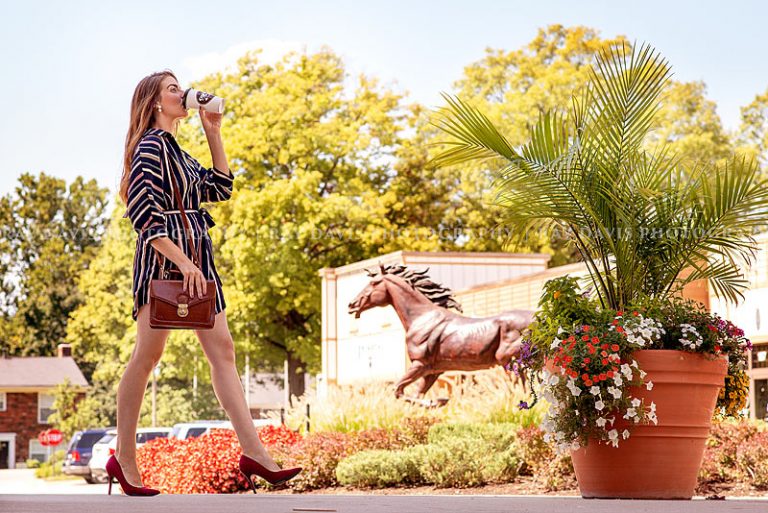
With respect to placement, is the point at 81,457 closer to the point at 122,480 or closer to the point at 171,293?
the point at 122,480

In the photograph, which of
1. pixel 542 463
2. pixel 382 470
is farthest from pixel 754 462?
pixel 382 470

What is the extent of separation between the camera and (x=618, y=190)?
30.3 feet

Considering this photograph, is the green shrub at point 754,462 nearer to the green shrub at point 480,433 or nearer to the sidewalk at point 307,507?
the green shrub at point 480,433

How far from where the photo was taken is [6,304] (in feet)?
254

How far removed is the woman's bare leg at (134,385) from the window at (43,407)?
67.2m

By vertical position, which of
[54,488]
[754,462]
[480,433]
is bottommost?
[54,488]

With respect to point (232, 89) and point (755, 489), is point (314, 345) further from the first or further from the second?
point (755, 489)

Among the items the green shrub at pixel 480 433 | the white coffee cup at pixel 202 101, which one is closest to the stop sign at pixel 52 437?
the green shrub at pixel 480 433

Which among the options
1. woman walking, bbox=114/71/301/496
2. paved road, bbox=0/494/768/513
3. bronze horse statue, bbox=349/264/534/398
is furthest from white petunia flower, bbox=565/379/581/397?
bronze horse statue, bbox=349/264/534/398

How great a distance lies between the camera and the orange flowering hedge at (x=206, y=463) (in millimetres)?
15625

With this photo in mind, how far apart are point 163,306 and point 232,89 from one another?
39295 mm

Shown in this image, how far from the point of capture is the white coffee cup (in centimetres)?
609

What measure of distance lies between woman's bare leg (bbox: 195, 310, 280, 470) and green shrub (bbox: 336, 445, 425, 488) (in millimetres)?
8178

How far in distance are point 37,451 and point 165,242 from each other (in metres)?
67.9
